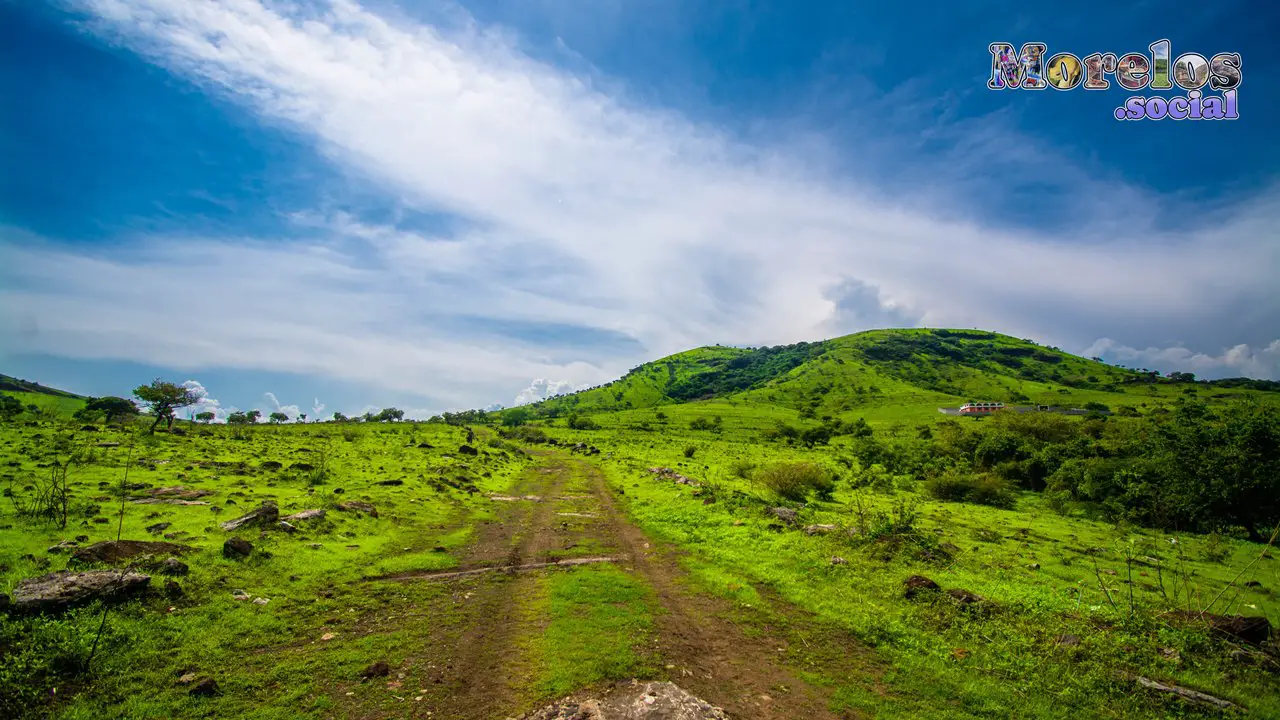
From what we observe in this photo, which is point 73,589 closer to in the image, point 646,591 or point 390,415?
point 646,591

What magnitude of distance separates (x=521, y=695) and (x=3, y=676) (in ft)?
31.6

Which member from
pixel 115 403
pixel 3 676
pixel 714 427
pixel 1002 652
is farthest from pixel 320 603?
pixel 714 427

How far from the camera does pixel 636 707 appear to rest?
927 centimetres

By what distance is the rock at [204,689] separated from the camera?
9430 mm

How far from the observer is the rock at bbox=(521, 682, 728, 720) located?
9.02 meters

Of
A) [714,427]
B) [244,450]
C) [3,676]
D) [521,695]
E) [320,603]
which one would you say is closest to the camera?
[3,676]

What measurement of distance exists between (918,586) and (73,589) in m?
23.9

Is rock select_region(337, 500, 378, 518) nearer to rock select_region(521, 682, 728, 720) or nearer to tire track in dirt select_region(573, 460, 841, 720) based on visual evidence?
tire track in dirt select_region(573, 460, 841, 720)

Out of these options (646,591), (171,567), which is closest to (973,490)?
(646,591)

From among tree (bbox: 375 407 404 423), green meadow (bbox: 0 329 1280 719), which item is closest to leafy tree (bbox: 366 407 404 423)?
tree (bbox: 375 407 404 423)

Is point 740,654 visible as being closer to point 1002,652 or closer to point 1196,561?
point 1002,652

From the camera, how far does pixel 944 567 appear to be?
742 inches

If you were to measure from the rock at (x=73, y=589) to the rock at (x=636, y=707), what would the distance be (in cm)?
1165

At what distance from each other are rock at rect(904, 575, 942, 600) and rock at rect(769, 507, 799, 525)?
8.47m
